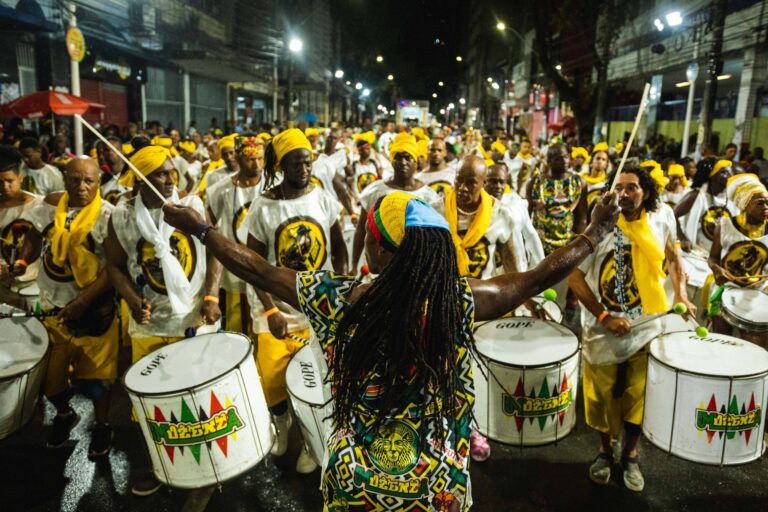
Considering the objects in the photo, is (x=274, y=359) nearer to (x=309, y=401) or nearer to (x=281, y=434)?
(x=281, y=434)

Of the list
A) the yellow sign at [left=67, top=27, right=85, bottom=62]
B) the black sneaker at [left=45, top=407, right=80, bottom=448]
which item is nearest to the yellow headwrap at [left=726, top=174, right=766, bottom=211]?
the black sneaker at [left=45, top=407, right=80, bottom=448]

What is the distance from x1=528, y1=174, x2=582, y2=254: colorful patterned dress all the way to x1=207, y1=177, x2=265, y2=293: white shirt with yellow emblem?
3418 millimetres

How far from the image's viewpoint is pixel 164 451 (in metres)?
2.96

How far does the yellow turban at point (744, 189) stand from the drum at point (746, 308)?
731 mm

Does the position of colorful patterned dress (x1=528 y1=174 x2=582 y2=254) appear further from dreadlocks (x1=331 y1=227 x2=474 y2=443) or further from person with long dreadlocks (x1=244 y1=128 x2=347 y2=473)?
dreadlocks (x1=331 y1=227 x2=474 y2=443)

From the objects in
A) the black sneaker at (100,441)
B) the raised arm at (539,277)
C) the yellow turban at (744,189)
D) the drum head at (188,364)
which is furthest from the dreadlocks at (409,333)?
the yellow turban at (744,189)

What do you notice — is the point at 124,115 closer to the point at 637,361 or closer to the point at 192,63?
the point at 192,63

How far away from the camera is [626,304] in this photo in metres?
3.77

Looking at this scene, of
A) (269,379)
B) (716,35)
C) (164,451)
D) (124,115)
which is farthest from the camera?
(124,115)

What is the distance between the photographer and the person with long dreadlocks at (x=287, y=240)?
4.00 metres

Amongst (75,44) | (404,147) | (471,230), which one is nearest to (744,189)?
(471,230)

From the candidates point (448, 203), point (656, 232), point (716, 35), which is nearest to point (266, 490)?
point (448, 203)

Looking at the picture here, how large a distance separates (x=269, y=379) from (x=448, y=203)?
5.96 ft

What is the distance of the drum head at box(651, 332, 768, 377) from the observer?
3.11 metres
